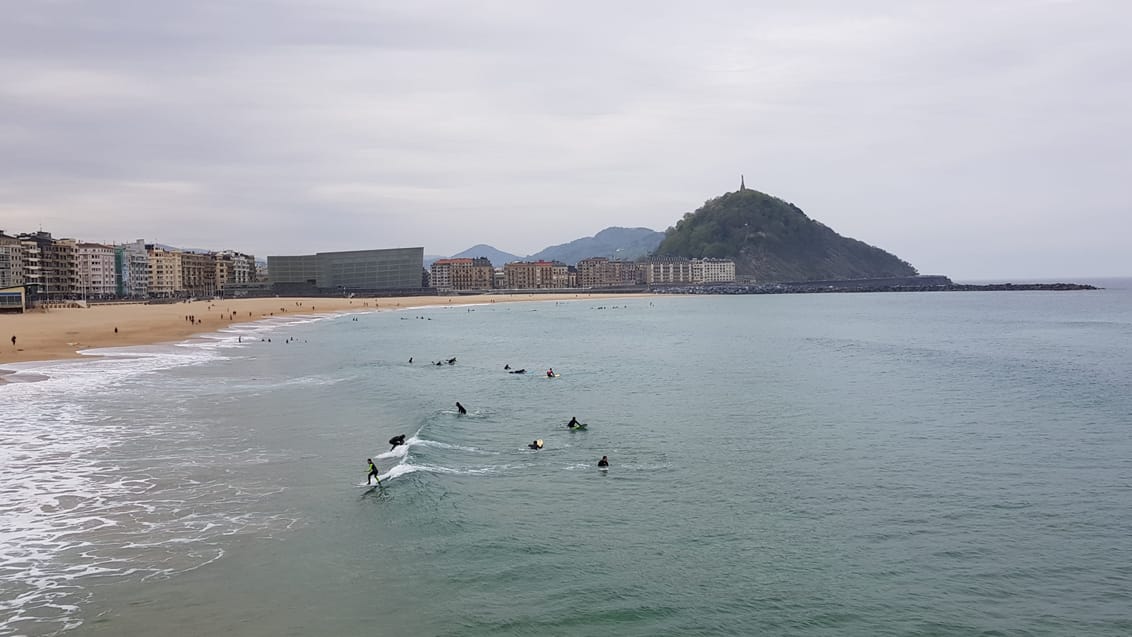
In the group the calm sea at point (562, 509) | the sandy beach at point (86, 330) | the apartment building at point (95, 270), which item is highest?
the apartment building at point (95, 270)

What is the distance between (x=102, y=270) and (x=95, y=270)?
5.54 feet

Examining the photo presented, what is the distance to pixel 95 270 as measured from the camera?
157 meters

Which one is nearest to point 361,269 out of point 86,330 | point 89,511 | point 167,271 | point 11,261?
point 167,271

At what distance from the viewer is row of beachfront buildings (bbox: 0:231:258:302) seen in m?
130

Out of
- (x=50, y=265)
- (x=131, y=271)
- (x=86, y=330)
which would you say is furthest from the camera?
(x=131, y=271)

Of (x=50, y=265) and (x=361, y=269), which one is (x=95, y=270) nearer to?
(x=50, y=265)

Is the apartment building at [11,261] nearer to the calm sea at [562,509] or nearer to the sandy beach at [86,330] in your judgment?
the sandy beach at [86,330]

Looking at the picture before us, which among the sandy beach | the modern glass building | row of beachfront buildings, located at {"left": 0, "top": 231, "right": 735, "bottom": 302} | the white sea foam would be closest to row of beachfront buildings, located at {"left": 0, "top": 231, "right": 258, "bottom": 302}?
row of beachfront buildings, located at {"left": 0, "top": 231, "right": 735, "bottom": 302}

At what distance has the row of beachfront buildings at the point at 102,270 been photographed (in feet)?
428

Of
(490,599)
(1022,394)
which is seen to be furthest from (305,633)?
(1022,394)

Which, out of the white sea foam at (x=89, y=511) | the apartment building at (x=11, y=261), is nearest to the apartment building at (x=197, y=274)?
the apartment building at (x=11, y=261)

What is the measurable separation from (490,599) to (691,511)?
6.35 metres

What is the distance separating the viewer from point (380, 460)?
2188cm

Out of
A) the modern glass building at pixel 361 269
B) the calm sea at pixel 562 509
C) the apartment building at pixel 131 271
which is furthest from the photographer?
the modern glass building at pixel 361 269
